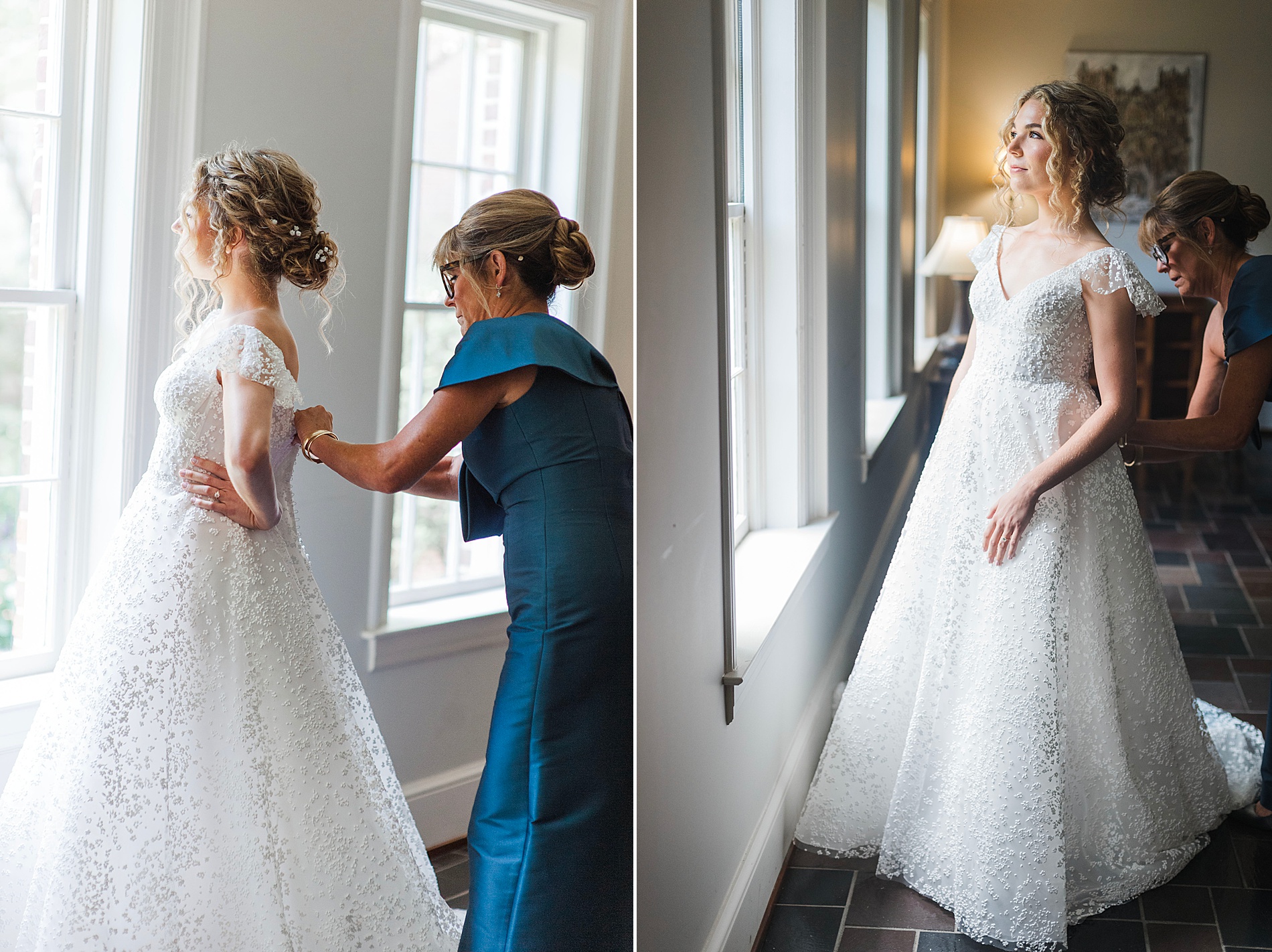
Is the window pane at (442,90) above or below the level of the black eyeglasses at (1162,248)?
above

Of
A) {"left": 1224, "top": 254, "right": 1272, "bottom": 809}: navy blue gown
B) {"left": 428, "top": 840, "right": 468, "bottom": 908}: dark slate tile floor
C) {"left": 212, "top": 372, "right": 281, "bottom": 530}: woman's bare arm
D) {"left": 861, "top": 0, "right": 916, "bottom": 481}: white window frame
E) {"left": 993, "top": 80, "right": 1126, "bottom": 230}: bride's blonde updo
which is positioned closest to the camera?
{"left": 212, "top": 372, "right": 281, "bottom": 530}: woman's bare arm

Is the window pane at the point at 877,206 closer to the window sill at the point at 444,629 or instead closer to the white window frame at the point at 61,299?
the window sill at the point at 444,629

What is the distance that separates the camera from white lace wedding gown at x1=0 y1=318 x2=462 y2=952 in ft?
4.13

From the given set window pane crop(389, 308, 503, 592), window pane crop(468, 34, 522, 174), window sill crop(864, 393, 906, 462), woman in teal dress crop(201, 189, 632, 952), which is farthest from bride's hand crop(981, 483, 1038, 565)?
window pane crop(468, 34, 522, 174)

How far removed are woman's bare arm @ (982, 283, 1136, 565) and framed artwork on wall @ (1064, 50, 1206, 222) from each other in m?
0.15

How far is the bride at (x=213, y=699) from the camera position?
4.06 feet

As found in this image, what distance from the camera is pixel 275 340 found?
1.25m

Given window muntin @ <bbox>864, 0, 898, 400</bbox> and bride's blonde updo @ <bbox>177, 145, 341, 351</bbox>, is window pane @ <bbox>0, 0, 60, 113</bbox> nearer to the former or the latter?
bride's blonde updo @ <bbox>177, 145, 341, 351</bbox>

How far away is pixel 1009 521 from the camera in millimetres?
1676

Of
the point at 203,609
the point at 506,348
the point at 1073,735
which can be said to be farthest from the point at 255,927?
the point at 1073,735

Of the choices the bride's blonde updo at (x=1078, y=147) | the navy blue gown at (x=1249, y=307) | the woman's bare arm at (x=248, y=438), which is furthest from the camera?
the navy blue gown at (x=1249, y=307)

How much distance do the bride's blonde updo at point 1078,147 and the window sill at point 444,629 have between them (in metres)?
1.01

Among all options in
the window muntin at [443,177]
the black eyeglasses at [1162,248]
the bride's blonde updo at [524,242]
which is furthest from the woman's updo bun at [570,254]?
the black eyeglasses at [1162,248]

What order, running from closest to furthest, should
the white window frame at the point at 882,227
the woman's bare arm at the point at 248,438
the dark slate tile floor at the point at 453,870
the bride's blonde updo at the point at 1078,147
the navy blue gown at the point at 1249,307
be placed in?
1. the woman's bare arm at the point at 248,438
2. the dark slate tile floor at the point at 453,870
3. the bride's blonde updo at the point at 1078,147
4. the navy blue gown at the point at 1249,307
5. the white window frame at the point at 882,227
